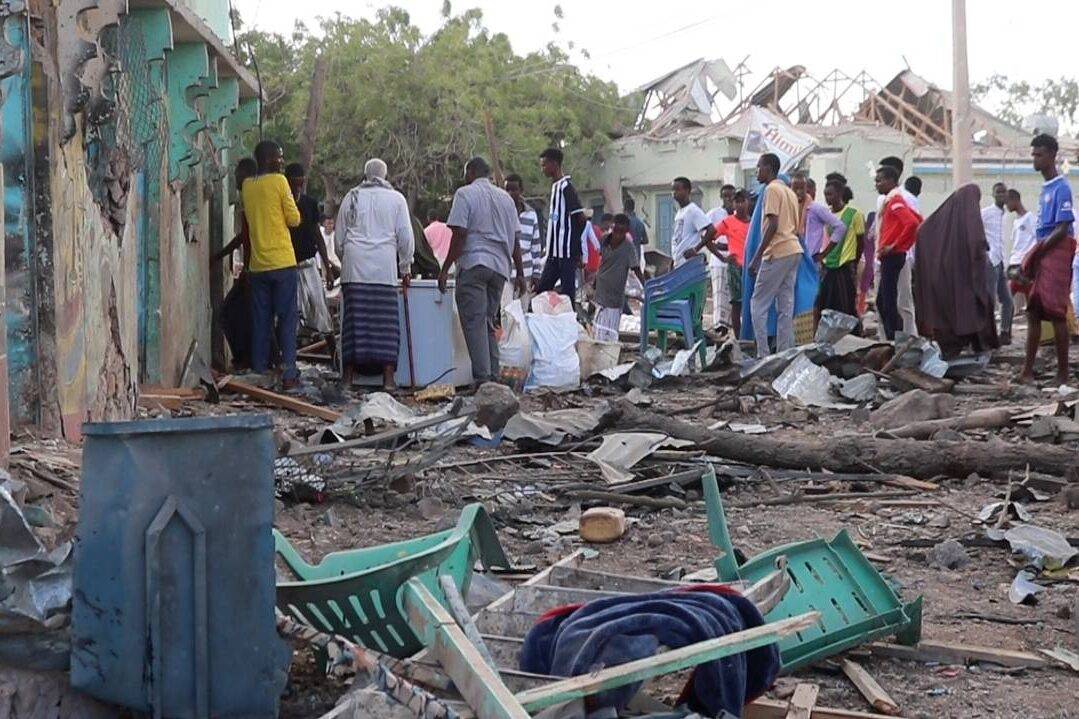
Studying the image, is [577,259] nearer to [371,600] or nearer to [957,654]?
[957,654]

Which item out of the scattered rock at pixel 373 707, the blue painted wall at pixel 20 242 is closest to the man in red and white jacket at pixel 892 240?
the blue painted wall at pixel 20 242

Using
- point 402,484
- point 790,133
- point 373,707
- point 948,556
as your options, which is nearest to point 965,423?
point 948,556

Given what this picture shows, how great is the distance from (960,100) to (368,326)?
9.71 meters

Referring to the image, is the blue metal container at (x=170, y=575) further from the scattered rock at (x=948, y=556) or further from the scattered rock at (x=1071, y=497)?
the scattered rock at (x=1071, y=497)

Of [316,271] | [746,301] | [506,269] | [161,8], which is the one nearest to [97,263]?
[161,8]

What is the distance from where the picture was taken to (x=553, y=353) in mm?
11273

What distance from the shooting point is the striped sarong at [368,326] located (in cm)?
1072

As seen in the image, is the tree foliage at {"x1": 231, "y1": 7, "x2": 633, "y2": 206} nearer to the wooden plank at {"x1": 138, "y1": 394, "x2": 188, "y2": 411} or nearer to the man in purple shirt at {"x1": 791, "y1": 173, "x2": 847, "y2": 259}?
the man in purple shirt at {"x1": 791, "y1": 173, "x2": 847, "y2": 259}

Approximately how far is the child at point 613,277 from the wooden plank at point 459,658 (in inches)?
391

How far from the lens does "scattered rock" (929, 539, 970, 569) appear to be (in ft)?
17.3

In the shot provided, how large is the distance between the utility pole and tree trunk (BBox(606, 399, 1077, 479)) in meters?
10.3

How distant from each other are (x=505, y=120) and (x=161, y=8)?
2297 centimetres

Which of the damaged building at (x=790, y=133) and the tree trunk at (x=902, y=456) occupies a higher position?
the damaged building at (x=790, y=133)

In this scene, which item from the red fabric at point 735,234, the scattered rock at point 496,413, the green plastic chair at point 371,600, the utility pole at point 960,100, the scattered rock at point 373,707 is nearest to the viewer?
the scattered rock at point 373,707
